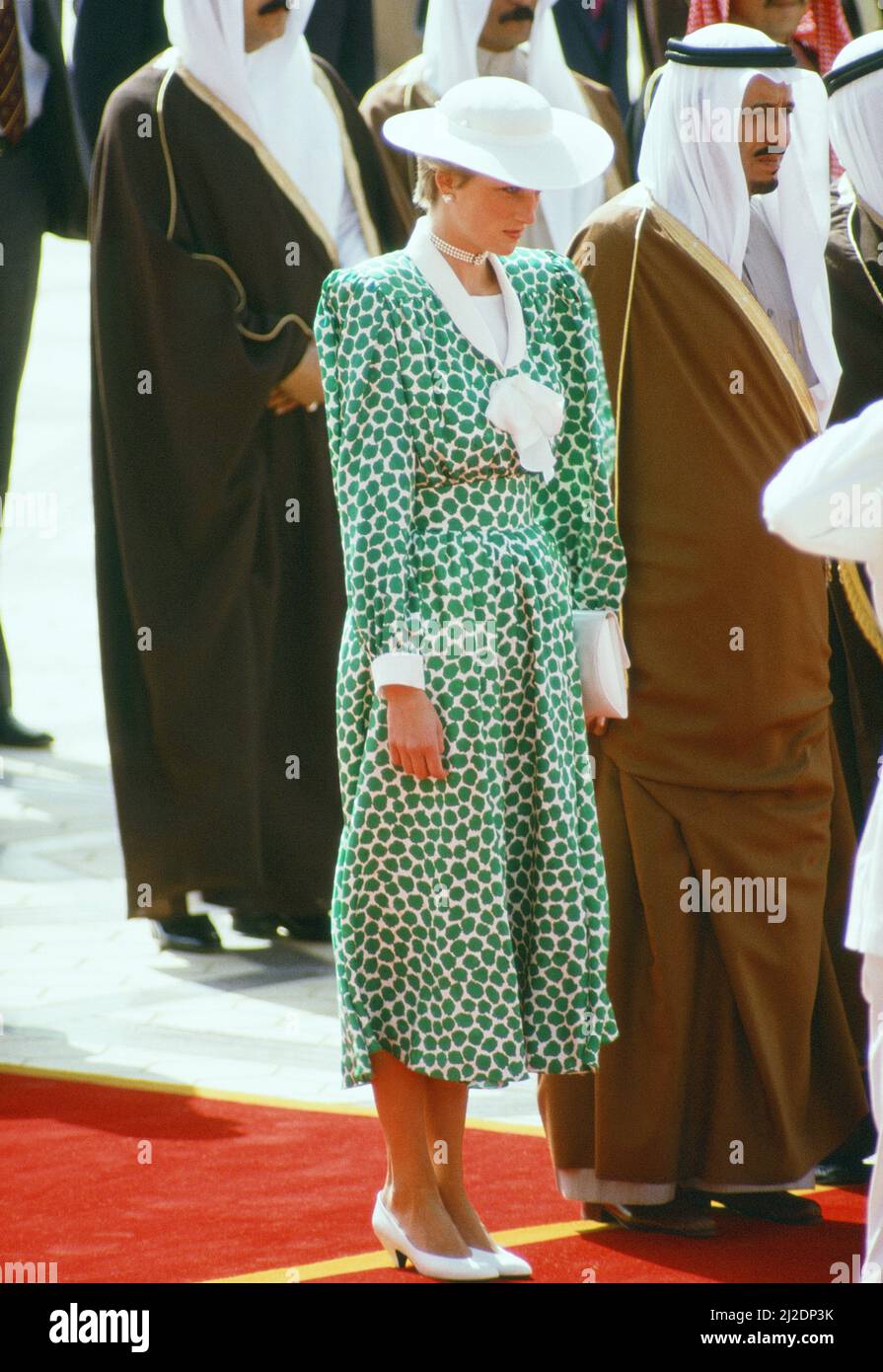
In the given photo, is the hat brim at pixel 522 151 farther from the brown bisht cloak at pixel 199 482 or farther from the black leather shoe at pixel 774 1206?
the brown bisht cloak at pixel 199 482

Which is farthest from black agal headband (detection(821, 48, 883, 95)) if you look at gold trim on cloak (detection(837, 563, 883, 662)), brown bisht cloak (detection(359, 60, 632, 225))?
brown bisht cloak (detection(359, 60, 632, 225))

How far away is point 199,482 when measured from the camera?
218 inches

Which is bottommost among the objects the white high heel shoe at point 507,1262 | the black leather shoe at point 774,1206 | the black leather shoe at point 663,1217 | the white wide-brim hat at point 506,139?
the black leather shoe at point 774,1206

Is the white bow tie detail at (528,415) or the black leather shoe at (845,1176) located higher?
the white bow tie detail at (528,415)

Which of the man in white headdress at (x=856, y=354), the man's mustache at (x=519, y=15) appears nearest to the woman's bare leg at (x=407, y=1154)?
the man in white headdress at (x=856, y=354)

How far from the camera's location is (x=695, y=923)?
12.6 feet

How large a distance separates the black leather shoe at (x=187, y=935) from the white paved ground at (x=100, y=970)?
4 cm

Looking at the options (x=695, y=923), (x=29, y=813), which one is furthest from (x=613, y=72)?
(x=695, y=923)

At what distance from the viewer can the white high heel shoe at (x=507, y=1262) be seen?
3.43m

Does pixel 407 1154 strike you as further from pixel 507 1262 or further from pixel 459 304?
pixel 459 304

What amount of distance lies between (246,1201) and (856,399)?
1872 mm

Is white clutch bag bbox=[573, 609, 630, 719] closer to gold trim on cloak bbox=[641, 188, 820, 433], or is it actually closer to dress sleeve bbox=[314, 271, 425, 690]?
dress sleeve bbox=[314, 271, 425, 690]

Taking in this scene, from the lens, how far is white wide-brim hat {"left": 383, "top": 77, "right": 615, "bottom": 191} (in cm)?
342

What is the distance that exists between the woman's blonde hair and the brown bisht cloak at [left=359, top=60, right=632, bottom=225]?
2.29 m
